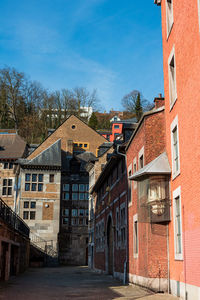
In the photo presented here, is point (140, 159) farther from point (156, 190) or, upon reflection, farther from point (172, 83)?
point (172, 83)

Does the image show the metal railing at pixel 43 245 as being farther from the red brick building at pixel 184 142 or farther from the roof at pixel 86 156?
the red brick building at pixel 184 142

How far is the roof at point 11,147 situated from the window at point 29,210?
8589 millimetres

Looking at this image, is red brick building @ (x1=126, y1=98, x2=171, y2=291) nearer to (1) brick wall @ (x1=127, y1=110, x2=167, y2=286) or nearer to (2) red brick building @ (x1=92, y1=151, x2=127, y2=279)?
(1) brick wall @ (x1=127, y1=110, x2=167, y2=286)

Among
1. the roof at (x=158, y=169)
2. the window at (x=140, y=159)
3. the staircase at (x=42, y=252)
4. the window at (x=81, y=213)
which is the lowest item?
the staircase at (x=42, y=252)

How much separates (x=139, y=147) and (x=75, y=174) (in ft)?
96.9

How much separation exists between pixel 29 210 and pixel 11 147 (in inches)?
481

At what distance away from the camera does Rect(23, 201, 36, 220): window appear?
128ft

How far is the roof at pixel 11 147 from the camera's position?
152 ft

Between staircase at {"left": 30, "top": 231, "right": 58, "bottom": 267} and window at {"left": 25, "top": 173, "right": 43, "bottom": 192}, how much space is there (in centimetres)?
482

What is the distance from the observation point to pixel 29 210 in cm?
3916

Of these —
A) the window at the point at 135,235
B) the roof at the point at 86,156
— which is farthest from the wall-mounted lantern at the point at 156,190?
the roof at the point at 86,156

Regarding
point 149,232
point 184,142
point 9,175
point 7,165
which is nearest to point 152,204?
point 149,232

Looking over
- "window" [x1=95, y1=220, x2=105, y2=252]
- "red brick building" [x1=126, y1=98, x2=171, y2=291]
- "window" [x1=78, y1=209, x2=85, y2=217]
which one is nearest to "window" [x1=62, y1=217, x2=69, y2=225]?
"window" [x1=78, y1=209, x2=85, y2=217]

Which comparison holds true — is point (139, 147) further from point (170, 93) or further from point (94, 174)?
Result: point (94, 174)
